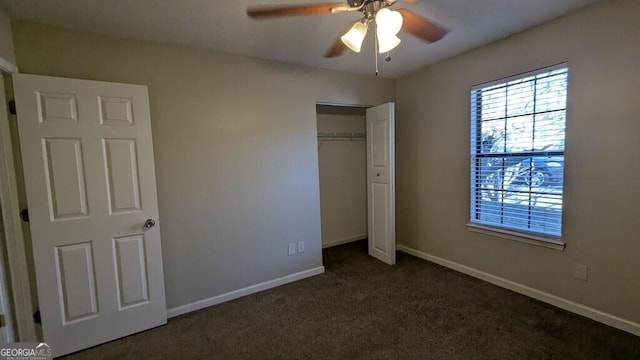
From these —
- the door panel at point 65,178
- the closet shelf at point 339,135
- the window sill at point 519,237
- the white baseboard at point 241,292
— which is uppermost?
the closet shelf at point 339,135

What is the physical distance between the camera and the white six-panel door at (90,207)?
182cm

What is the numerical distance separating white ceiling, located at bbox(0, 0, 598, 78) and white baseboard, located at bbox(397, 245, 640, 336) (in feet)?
7.39

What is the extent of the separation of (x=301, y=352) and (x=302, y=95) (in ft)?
7.62

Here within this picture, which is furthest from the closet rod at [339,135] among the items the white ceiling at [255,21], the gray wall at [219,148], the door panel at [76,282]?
the door panel at [76,282]

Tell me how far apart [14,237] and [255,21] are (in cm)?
218

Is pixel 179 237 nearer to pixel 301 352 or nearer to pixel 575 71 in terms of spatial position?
pixel 301 352

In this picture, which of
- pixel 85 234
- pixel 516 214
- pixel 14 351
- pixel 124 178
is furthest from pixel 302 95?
pixel 14 351

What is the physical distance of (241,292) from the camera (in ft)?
8.74

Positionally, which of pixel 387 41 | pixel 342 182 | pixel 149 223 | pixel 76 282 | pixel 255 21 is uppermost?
pixel 255 21

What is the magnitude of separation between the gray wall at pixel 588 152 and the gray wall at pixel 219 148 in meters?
1.59

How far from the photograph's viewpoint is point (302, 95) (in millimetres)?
2906

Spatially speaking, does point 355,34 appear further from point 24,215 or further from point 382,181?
point 24,215

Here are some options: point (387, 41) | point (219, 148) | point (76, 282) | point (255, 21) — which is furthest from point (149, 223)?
point (387, 41)

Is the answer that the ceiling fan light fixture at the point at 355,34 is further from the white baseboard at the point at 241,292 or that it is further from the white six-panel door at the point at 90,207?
the white baseboard at the point at 241,292
